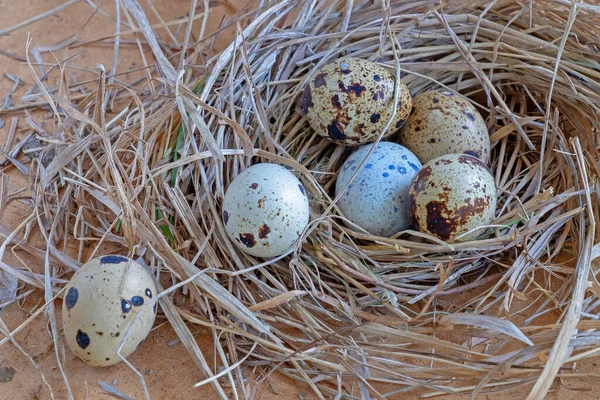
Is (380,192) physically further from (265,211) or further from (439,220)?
(265,211)

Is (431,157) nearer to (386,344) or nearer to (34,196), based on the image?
(386,344)

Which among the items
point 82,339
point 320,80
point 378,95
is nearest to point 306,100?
point 320,80

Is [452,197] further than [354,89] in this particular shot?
No

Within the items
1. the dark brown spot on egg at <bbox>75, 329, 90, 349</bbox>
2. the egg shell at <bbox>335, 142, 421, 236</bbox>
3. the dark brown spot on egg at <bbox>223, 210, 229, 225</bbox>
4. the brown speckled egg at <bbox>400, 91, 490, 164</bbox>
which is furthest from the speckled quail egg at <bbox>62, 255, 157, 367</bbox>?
the brown speckled egg at <bbox>400, 91, 490, 164</bbox>

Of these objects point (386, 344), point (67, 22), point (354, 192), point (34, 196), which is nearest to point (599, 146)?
point (354, 192)

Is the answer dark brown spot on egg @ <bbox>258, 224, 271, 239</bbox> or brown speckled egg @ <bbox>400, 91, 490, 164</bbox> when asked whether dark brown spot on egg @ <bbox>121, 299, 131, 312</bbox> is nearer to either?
dark brown spot on egg @ <bbox>258, 224, 271, 239</bbox>
